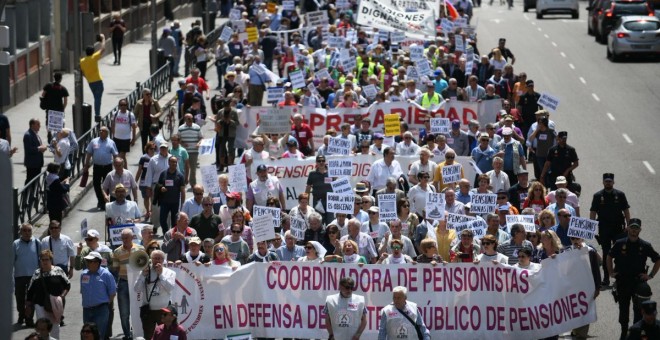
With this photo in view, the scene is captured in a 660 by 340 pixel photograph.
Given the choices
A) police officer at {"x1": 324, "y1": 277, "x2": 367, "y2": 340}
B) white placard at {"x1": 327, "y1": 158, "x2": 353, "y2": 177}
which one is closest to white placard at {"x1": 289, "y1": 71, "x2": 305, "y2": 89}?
white placard at {"x1": 327, "y1": 158, "x2": 353, "y2": 177}

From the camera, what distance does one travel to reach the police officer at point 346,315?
13234mm

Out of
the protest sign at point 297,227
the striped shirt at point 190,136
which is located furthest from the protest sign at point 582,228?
the striped shirt at point 190,136

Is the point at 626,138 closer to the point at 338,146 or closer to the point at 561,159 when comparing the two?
the point at 561,159

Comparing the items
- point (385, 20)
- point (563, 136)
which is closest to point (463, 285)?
point (563, 136)

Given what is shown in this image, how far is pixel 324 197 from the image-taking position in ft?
62.7

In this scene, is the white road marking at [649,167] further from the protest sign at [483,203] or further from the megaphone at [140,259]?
the megaphone at [140,259]

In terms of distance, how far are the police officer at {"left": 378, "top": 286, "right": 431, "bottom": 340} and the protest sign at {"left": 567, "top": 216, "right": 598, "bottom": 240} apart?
3.22 m

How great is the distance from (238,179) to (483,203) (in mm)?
3582

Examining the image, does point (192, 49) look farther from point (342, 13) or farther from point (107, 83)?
point (342, 13)

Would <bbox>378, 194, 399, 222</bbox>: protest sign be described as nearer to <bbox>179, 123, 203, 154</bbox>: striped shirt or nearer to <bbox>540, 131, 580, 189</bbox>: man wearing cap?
<bbox>540, 131, 580, 189</bbox>: man wearing cap

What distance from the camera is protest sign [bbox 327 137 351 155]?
69.1ft

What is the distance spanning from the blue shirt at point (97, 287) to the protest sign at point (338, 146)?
24.3ft

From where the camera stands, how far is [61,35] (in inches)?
1464

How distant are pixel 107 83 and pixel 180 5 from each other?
18551mm
